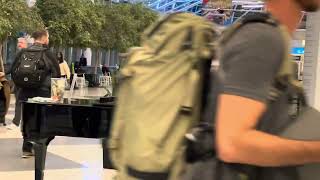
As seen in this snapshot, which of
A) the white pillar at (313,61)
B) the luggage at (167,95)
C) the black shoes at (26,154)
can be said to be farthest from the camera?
the black shoes at (26,154)

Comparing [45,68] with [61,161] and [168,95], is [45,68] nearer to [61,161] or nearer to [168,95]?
[61,161]

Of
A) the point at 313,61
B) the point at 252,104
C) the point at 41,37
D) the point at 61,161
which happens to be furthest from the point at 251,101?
the point at 41,37

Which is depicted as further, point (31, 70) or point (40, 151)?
point (31, 70)

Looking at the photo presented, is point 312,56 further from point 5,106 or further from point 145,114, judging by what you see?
point 5,106

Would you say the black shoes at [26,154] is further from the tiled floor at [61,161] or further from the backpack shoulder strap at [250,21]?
the backpack shoulder strap at [250,21]

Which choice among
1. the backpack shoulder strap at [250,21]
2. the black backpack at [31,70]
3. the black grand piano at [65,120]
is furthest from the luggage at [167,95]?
the black backpack at [31,70]

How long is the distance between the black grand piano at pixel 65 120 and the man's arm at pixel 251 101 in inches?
151

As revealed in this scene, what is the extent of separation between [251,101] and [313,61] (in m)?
4.46

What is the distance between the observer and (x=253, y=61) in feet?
4.05

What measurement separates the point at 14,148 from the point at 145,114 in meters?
7.60

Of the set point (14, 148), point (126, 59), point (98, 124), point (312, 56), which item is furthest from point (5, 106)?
point (126, 59)

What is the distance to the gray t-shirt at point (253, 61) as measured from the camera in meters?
1.24

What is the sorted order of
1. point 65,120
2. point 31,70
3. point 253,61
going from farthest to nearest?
point 31,70, point 65,120, point 253,61

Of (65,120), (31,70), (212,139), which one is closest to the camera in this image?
(212,139)
